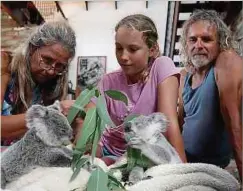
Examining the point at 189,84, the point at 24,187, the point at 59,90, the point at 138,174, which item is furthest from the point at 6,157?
the point at 189,84

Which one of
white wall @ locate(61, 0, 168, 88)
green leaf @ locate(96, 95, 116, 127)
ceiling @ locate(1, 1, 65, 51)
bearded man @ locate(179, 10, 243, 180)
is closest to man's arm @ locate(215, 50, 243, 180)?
bearded man @ locate(179, 10, 243, 180)

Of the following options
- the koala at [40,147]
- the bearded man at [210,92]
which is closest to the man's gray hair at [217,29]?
the bearded man at [210,92]

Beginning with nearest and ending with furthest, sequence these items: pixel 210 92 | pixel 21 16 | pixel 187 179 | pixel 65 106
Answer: pixel 187 179 < pixel 65 106 < pixel 210 92 < pixel 21 16

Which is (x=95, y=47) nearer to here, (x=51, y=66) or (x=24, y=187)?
(x=51, y=66)

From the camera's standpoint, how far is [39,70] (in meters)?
0.74

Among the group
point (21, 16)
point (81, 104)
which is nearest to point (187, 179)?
point (81, 104)

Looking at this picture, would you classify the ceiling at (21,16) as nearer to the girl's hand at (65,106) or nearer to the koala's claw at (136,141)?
the girl's hand at (65,106)

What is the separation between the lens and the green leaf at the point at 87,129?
1.54 ft

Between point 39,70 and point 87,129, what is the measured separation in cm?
31

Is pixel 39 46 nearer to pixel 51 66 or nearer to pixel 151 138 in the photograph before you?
pixel 51 66

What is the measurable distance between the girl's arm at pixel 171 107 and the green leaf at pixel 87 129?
0.57ft

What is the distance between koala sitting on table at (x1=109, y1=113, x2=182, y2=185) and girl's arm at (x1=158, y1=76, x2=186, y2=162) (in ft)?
0.31

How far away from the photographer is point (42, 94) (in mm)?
743

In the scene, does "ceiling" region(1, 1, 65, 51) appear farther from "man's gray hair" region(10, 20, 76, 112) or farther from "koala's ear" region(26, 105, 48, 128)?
"koala's ear" region(26, 105, 48, 128)
